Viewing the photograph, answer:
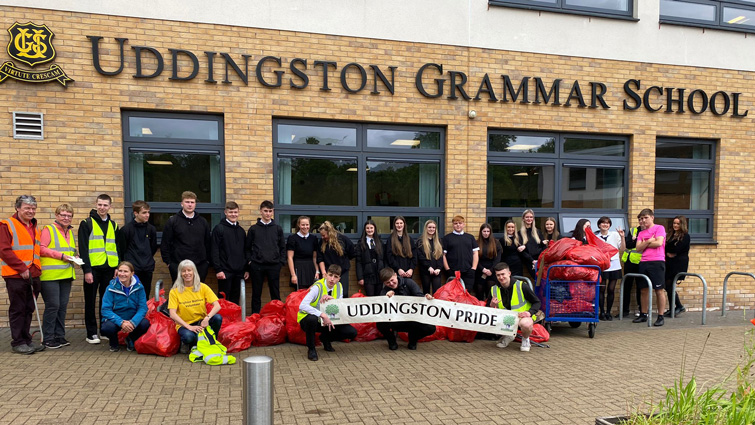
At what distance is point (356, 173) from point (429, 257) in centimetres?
194

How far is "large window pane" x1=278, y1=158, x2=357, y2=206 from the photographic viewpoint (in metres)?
7.84

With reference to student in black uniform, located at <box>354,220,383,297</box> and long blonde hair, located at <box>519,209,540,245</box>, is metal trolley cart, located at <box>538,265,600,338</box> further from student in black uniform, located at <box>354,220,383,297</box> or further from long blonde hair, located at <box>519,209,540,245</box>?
student in black uniform, located at <box>354,220,383,297</box>

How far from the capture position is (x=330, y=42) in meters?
7.75

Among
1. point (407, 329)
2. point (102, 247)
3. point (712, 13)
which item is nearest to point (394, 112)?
point (407, 329)

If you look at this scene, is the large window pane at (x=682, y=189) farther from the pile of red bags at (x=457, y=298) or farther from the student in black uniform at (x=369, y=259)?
the student in black uniform at (x=369, y=259)

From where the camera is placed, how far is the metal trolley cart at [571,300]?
6688 millimetres

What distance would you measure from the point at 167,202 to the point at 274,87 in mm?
2481

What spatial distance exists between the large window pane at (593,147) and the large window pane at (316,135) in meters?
4.17

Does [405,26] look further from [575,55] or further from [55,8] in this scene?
[55,8]

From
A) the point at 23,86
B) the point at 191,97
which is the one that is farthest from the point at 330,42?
the point at 23,86

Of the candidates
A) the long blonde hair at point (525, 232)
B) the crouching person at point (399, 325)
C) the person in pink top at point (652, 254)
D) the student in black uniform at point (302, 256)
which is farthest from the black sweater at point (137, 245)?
the person in pink top at point (652, 254)

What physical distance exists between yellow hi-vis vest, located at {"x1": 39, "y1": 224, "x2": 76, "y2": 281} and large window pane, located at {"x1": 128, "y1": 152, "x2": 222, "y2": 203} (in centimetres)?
142

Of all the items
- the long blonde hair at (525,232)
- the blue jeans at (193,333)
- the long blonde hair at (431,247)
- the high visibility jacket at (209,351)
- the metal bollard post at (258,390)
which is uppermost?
the long blonde hair at (525,232)

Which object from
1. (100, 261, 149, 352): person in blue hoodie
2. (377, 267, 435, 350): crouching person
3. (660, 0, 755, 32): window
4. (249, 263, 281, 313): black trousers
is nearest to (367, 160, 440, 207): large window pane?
(249, 263, 281, 313): black trousers
